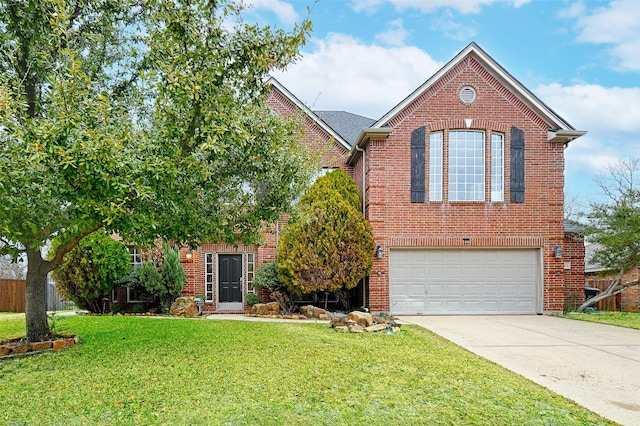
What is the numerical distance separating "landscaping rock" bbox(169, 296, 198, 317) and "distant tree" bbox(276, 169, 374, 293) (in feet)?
8.88

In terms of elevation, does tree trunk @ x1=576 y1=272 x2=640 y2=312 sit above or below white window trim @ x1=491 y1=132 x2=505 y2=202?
below

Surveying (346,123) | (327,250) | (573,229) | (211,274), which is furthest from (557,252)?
(211,274)

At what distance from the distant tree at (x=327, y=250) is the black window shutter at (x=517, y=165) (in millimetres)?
4333

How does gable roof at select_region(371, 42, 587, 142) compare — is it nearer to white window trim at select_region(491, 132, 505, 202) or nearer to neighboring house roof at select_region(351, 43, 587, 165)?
neighboring house roof at select_region(351, 43, 587, 165)

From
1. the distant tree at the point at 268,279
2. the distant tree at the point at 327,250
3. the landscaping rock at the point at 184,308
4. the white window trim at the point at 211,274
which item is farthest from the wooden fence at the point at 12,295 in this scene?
the distant tree at the point at 327,250

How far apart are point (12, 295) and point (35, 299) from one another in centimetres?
1323

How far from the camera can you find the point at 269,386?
17.3ft

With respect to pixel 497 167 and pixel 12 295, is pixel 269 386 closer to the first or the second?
pixel 497 167

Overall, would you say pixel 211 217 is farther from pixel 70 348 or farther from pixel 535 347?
pixel 535 347

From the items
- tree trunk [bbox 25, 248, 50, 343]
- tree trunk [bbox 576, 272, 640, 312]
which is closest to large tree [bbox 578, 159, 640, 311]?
tree trunk [bbox 576, 272, 640, 312]

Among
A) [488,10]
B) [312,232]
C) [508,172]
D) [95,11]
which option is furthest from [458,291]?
[95,11]

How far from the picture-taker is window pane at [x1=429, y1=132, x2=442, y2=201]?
44.1ft

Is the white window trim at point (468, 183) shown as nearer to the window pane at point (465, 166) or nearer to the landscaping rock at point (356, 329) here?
the window pane at point (465, 166)

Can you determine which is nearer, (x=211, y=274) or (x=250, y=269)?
(x=211, y=274)
